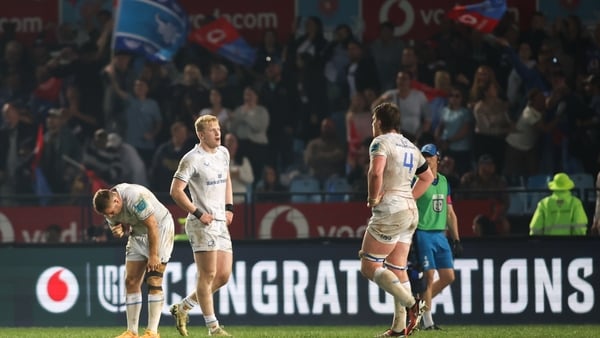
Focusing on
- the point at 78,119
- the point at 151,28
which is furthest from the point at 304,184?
the point at 78,119

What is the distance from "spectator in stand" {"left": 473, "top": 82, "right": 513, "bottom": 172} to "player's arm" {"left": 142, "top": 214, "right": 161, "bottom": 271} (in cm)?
888

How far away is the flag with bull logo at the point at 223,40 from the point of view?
23.2 metres

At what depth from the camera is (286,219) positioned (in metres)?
19.4

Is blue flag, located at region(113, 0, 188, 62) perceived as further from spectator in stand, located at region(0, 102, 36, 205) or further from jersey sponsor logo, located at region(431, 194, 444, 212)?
jersey sponsor logo, located at region(431, 194, 444, 212)

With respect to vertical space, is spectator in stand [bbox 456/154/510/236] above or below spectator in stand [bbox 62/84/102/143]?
below

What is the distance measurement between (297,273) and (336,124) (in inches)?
188

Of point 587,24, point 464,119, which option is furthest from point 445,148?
point 587,24

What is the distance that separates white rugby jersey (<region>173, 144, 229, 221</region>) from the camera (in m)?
15.0

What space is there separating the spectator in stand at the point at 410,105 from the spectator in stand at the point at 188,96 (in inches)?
116

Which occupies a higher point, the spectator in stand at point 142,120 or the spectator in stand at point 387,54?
the spectator in stand at point 387,54

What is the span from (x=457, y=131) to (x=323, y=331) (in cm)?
588

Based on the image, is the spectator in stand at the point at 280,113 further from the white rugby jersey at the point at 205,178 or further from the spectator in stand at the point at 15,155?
the white rugby jersey at the point at 205,178

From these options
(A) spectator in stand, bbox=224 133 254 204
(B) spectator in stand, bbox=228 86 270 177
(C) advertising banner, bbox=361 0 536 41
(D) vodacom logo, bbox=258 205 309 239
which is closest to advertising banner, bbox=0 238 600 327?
(D) vodacom logo, bbox=258 205 309 239

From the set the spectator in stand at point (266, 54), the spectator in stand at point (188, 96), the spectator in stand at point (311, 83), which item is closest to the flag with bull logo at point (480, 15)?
the spectator in stand at point (311, 83)
